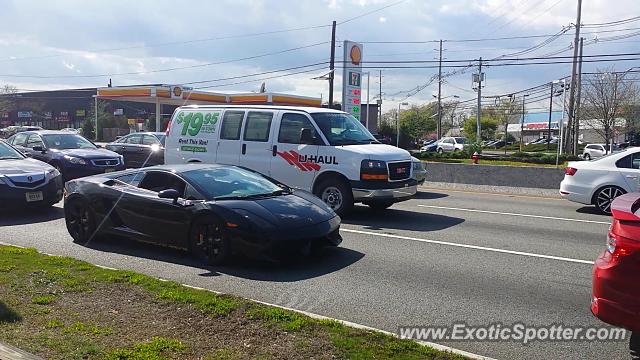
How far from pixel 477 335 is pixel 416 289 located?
1.43 metres

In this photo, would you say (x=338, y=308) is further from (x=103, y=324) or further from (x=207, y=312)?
(x=103, y=324)

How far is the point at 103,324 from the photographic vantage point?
4.87 metres

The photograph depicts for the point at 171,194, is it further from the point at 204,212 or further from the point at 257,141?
the point at 257,141

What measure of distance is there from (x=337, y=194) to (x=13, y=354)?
7.48m

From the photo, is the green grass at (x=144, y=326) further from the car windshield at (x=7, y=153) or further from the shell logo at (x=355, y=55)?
the shell logo at (x=355, y=55)

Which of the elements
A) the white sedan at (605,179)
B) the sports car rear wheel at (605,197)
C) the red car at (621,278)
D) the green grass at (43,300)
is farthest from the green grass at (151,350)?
the sports car rear wheel at (605,197)

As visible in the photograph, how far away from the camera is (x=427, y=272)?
7.07 m

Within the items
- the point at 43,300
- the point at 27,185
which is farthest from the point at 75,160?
the point at 43,300

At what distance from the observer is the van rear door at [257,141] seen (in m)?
11.9

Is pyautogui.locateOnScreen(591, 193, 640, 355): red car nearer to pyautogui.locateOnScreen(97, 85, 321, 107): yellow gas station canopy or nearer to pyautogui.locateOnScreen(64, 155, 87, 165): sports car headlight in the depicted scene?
pyautogui.locateOnScreen(64, 155, 87, 165): sports car headlight

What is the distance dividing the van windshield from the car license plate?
532 centimetres

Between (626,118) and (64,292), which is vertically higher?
(626,118)

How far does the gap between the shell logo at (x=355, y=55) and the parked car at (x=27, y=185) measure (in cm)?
2101

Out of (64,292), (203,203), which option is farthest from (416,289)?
(64,292)
